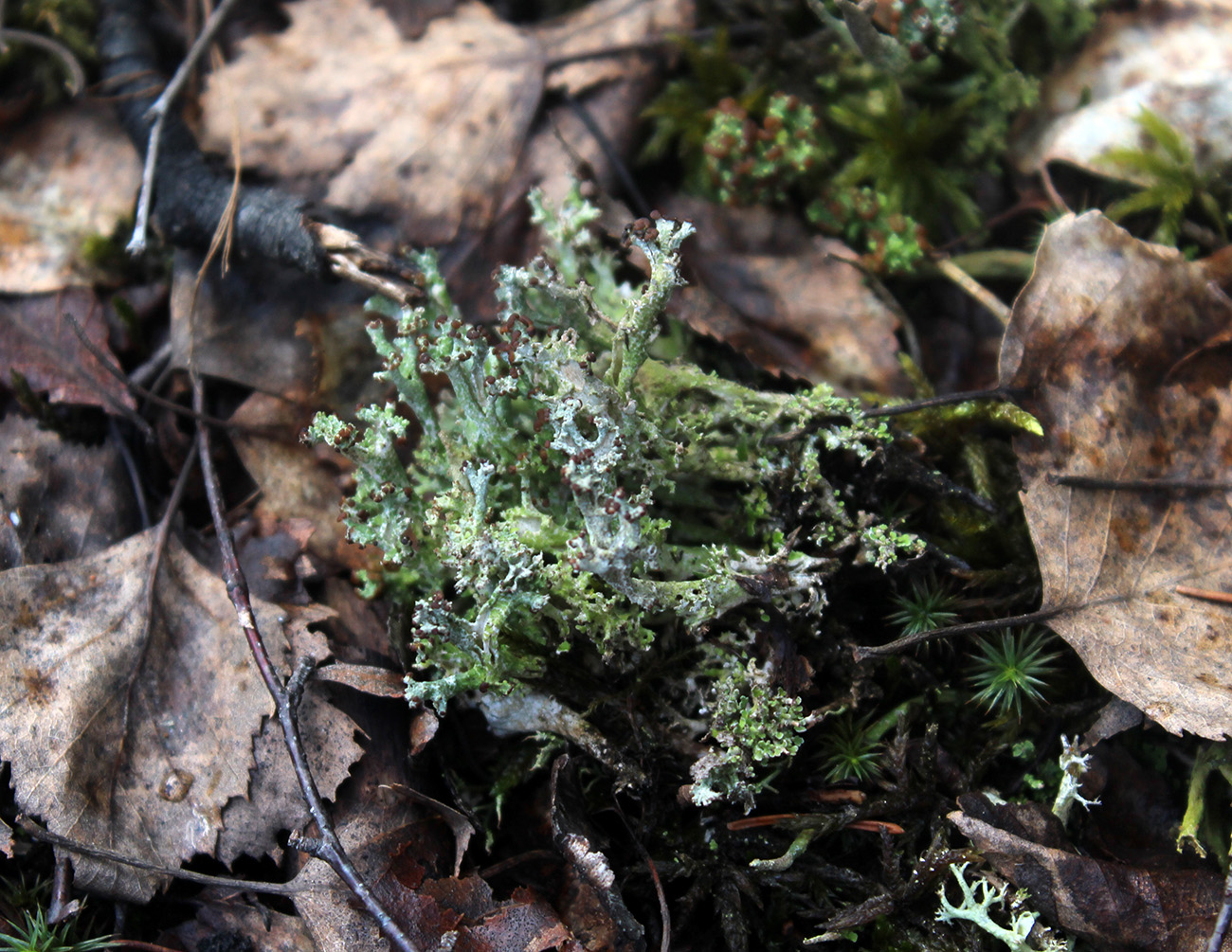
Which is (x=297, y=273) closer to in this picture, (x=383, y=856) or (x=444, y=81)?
(x=444, y=81)

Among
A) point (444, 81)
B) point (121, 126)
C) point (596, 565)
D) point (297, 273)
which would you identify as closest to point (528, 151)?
point (444, 81)

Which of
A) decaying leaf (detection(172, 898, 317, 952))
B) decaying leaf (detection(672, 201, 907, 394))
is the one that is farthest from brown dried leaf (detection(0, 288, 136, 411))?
decaying leaf (detection(672, 201, 907, 394))

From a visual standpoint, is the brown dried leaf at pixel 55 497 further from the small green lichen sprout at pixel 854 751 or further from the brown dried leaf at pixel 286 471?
the small green lichen sprout at pixel 854 751

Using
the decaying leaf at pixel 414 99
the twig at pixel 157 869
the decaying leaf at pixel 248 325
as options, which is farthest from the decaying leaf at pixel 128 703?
the decaying leaf at pixel 414 99

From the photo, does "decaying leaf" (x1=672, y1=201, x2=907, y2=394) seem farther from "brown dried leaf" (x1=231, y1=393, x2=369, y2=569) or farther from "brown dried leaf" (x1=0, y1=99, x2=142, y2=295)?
"brown dried leaf" (x1=0, y1=99, x2=142, y2=295)

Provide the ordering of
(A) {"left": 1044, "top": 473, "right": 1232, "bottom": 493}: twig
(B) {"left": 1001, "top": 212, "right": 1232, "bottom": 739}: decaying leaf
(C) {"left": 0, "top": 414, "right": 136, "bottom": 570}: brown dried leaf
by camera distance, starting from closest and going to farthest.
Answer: (B) {"left": 1001, "top": 212, "right": 1232, "bottom": 739}: decaying leaf < (A) {"left": 1044, "top": 473, "right": 1232, "bottom": 493}: twig < (C) {"left": 0, "top": 414, "right": 136, "bottom": 570}: brown dried leaf

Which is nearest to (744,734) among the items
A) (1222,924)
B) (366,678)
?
(366,678)

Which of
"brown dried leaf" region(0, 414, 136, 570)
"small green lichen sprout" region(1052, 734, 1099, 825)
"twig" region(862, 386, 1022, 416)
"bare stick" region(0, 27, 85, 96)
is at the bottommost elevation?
"small green lichen sprout" region(1052, 734, 1099, 825)
